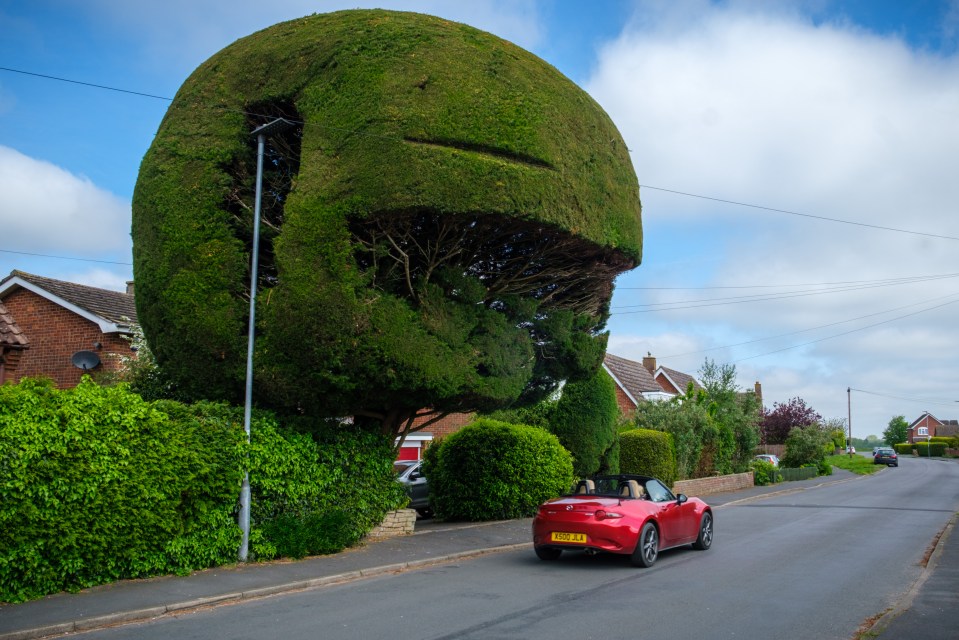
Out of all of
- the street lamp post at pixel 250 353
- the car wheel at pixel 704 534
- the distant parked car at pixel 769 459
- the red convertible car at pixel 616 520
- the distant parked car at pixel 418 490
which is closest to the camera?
the red convertible car at pixel 616 520

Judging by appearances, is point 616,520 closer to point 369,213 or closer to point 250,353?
point 369,213

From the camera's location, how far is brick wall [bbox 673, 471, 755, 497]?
2720 centimetres

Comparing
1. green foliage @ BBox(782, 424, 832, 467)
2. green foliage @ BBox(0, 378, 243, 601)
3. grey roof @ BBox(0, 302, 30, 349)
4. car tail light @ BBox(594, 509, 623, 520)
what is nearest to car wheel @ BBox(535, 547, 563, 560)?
car tail light @ BBox(594, 509, 623, 520)

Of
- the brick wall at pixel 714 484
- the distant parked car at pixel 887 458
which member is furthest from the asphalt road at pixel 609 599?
the distant parked car at pixel 887 458

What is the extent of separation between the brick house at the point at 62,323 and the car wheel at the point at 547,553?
14.0 metres

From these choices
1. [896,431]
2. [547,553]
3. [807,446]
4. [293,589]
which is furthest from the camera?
[896,431]

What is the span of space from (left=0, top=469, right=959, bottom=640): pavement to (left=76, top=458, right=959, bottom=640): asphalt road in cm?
29

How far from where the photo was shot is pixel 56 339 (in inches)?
867

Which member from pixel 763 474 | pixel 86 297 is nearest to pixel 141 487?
pixel 86 297

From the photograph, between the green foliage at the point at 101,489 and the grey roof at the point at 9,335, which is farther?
the grey roof at the point at 9,335

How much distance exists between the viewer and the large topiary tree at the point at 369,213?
11.6 metres

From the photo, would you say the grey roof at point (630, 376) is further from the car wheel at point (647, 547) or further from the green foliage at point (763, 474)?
the car wheel at point (647, 547)

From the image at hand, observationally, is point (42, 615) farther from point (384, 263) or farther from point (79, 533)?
point (384, 263)

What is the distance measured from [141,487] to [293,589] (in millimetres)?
2219
